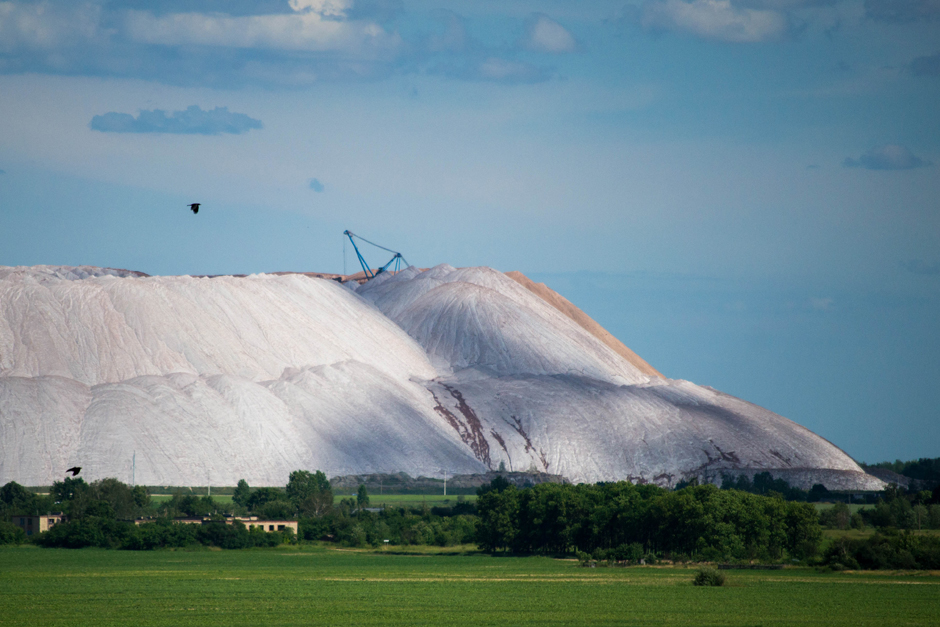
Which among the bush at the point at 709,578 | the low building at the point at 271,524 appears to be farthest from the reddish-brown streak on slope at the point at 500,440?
the bush at the point at 709,578

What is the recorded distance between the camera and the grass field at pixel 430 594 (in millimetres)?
41594

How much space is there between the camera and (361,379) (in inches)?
5221

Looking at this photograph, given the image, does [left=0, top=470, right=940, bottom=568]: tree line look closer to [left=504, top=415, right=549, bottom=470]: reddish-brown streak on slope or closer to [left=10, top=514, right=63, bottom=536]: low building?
[left=10, top=514, right=63, bottom=536]: low building

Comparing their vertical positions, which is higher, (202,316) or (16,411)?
(202,316)

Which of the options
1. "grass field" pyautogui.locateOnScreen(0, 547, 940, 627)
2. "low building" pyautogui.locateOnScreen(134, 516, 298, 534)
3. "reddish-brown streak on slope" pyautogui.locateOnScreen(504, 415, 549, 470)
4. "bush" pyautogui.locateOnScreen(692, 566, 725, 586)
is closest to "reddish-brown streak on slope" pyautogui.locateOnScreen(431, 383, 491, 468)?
"reddish-brown streak on slope" pyautogui.locateOnScreen(504, 415, 549, 470)

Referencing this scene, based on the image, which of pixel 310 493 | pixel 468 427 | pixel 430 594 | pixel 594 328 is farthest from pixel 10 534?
pixel 594 328

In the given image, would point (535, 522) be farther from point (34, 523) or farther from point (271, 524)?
point (34, 523)

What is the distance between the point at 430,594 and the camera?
50.7 meters

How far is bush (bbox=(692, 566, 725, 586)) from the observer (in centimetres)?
5459

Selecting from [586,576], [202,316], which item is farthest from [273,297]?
[586,576]

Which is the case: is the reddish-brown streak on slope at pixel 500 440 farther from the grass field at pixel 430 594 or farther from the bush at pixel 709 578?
the bush at pixel 709 578

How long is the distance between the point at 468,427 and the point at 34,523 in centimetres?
5313

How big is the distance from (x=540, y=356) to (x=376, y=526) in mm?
67615

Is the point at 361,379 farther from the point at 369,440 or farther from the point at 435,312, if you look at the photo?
the point at 435,312
